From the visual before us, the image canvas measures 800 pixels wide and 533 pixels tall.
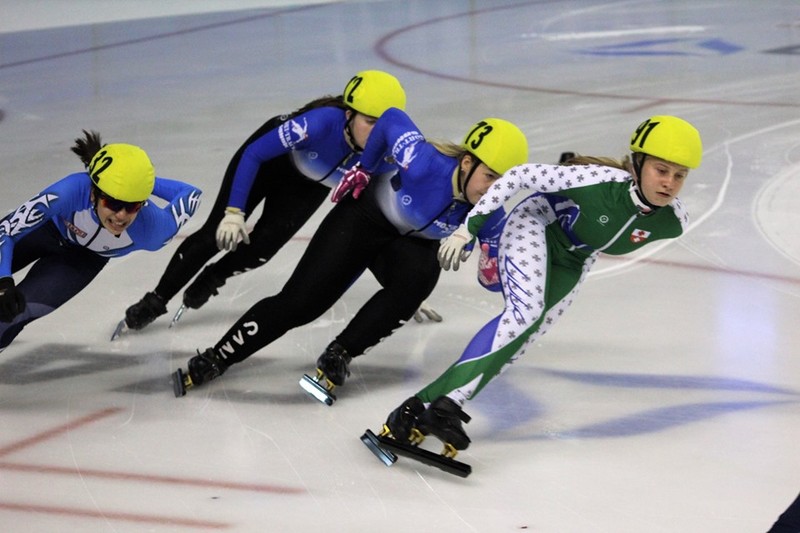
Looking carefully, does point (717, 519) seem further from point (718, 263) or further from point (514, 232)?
point (718, 263)

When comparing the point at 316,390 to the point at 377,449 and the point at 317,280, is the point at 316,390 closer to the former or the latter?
the point at 317,280

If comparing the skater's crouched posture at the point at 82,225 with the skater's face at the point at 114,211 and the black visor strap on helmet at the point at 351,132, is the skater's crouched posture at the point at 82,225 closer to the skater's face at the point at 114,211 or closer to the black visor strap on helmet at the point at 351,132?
the skater's face at the point at 114,211

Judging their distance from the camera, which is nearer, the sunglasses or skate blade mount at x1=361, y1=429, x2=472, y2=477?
skate blade mount at x1=361, y1=429, x2=472, y2=477

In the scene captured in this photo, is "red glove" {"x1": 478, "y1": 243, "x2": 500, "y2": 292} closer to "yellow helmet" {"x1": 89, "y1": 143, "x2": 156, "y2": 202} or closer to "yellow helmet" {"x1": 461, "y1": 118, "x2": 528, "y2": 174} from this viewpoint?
"yellow helmet" {"x1": 461, "y1": 118, "x2": 528, "y2": 174}

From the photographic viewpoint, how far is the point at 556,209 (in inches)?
161

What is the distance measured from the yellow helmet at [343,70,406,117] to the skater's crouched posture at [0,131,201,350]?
0.71 m

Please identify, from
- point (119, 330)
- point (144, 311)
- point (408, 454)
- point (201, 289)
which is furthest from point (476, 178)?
point (119, 330)

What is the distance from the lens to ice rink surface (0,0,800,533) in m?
3.57

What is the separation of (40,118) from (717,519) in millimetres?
7031

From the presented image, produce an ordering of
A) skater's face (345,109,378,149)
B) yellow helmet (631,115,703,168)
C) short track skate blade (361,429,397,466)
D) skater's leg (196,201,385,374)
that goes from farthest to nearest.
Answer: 1. skater's face (345,109,378,149)
2. skater's leg (196,201,385,374)
3. short track skate blade (361,429,397,466)
4. yellow helmet (631,115,703,168)

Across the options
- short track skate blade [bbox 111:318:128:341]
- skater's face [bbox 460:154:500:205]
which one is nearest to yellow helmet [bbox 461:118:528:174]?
skater's face [bbox 460:154:500:205]

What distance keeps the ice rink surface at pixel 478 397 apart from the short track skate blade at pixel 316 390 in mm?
51

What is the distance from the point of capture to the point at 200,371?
4.47 meters

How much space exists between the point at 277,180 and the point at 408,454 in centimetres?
170
